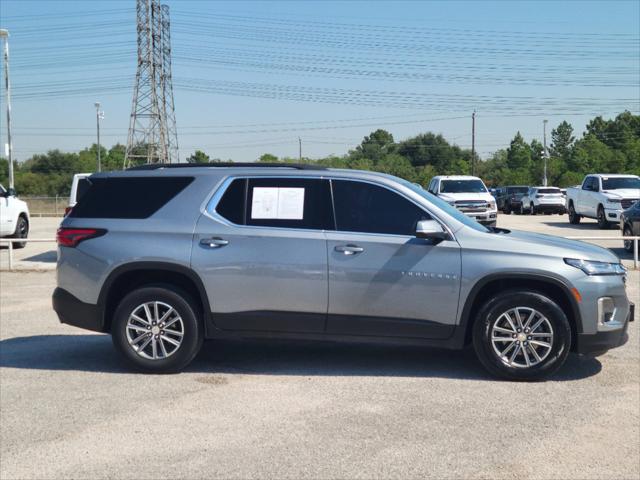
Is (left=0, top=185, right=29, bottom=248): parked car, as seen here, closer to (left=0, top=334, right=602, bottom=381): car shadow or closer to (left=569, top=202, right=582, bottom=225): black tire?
(left=0, top=334, right=602, bottom=381): car shadow

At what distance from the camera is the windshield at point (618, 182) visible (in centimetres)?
2730

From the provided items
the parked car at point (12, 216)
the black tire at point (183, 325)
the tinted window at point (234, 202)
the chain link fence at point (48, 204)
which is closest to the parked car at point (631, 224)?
the tinted window at point (234, 202)

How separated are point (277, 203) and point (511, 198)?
41113mm

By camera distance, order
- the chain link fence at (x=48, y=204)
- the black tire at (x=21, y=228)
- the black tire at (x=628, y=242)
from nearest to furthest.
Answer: the black tire at (x=628, y=242), the black tire at (x=21, y=228), the chain link fence at (x=48, y=204)

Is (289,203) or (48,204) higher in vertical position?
(289,203)

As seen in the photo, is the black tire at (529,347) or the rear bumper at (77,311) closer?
the black tire at (529,347)

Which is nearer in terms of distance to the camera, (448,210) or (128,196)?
(448,210)

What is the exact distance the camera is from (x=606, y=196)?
26.7 metres

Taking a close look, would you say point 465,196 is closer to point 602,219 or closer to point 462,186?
point 462,186

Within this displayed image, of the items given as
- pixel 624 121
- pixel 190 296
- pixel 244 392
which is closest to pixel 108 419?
pixel 244 392

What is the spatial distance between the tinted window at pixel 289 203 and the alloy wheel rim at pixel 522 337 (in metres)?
1.70

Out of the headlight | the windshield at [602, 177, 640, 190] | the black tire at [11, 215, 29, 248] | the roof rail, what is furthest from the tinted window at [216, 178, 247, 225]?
the windshield at [602, 177, 640, 190]

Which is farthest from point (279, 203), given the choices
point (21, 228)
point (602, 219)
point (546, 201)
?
point (546, 201)

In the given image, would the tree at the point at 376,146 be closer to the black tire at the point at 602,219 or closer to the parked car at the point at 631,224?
the black tire at the point at 602,219
